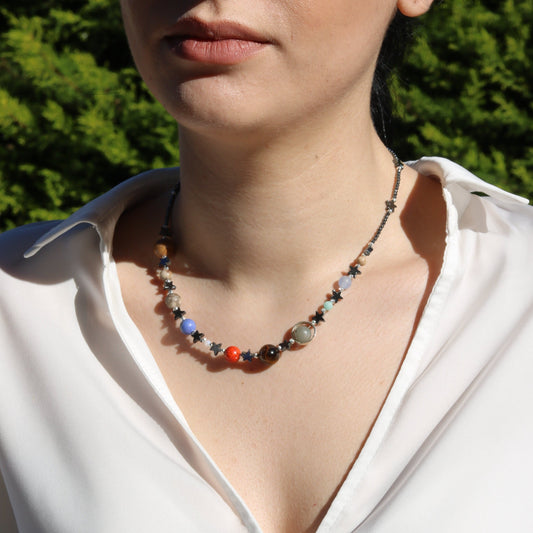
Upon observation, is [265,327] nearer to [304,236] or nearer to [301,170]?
[304,236]

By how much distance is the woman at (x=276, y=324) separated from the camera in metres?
1.41

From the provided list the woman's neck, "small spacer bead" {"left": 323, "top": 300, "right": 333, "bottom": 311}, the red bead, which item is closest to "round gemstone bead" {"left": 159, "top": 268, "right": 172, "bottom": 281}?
the woman's neck

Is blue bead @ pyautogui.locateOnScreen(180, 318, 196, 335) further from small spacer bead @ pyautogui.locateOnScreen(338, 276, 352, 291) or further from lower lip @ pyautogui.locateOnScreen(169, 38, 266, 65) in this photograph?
lower lip @ pyautogui.locateOnScreen(169, 38, 266, 65)

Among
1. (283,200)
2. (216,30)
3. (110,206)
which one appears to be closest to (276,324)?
(283,200)

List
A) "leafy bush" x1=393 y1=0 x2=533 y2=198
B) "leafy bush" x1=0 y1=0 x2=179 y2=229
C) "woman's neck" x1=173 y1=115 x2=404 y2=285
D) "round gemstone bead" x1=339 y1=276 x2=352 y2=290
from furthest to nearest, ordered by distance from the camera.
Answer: "leafy bush" x1=0 y1=0 x2=179 y2=229, "leafy bush" x1=393 y1=0 x2=533 y2=198, "round gemstone bead" x1=339 y1=276 x2=352 y2=290, "woman's neck" x1=173 y1=115 x2=404 y2=285

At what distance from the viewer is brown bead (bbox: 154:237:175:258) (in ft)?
6.30

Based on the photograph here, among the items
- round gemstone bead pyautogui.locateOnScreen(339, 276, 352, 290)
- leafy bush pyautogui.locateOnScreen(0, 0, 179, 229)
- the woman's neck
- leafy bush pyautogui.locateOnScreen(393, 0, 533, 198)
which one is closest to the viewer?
the woman's neck

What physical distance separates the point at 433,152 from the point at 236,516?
2.07m

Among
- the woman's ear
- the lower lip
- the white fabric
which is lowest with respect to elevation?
the white fabric

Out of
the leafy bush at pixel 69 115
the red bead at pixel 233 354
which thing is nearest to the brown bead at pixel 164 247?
the red bead at pixel 233 354

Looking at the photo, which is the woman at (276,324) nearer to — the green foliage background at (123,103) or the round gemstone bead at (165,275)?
the round gemstone bead at (165,275)

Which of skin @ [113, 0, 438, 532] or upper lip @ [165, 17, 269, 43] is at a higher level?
upper lip @ [165, 17, 269, 43]

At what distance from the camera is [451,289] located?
159 cm

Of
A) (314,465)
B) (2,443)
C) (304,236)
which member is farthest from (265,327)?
(2,443)
